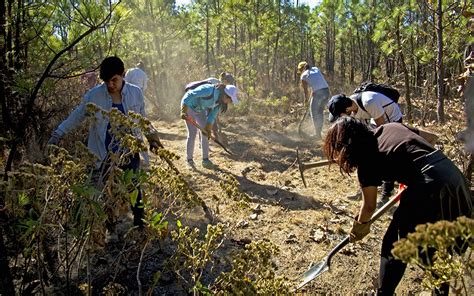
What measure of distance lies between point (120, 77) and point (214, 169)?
3.09 m

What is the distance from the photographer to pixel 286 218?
163 inches

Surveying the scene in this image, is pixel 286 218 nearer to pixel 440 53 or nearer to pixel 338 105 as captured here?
pixel 338 105

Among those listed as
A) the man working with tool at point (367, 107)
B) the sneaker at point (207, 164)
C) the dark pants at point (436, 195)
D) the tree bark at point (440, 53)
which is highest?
the tree bark at point (440, 53)

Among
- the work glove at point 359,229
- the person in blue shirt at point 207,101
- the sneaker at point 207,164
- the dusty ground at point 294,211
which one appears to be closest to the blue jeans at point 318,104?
the dusty ground at point 294,211

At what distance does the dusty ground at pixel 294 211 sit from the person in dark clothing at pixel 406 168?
0.83 metres

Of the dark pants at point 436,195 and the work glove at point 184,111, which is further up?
the work glove at point 184,111

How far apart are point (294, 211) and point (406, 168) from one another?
7.37ft

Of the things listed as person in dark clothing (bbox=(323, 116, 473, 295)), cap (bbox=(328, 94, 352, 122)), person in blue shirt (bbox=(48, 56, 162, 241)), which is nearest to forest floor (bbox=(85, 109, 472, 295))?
person in dark clothing (bbox=(323, 116, 473, 295))

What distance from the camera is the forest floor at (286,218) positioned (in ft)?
9.65

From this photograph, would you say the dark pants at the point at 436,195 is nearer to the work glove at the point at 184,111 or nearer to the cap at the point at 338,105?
the cap at the point at 338,105

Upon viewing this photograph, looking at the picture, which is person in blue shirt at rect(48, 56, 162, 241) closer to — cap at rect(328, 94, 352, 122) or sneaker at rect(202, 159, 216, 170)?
cap at rect(328, 94, 352, 122)

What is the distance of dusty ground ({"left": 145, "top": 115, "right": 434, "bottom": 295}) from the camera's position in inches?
121

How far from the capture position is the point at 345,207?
438 centimetres

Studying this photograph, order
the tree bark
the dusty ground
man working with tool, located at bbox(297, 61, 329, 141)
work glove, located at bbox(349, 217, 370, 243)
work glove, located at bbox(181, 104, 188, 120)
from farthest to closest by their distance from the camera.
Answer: man working with tool, located at bbox(297, 61, 329, 141), the tree bark, work glove, located at bbox(181, 104, 188, 120), the dusty ground, work glove, located at bbox(349, 217, 370, 243)
